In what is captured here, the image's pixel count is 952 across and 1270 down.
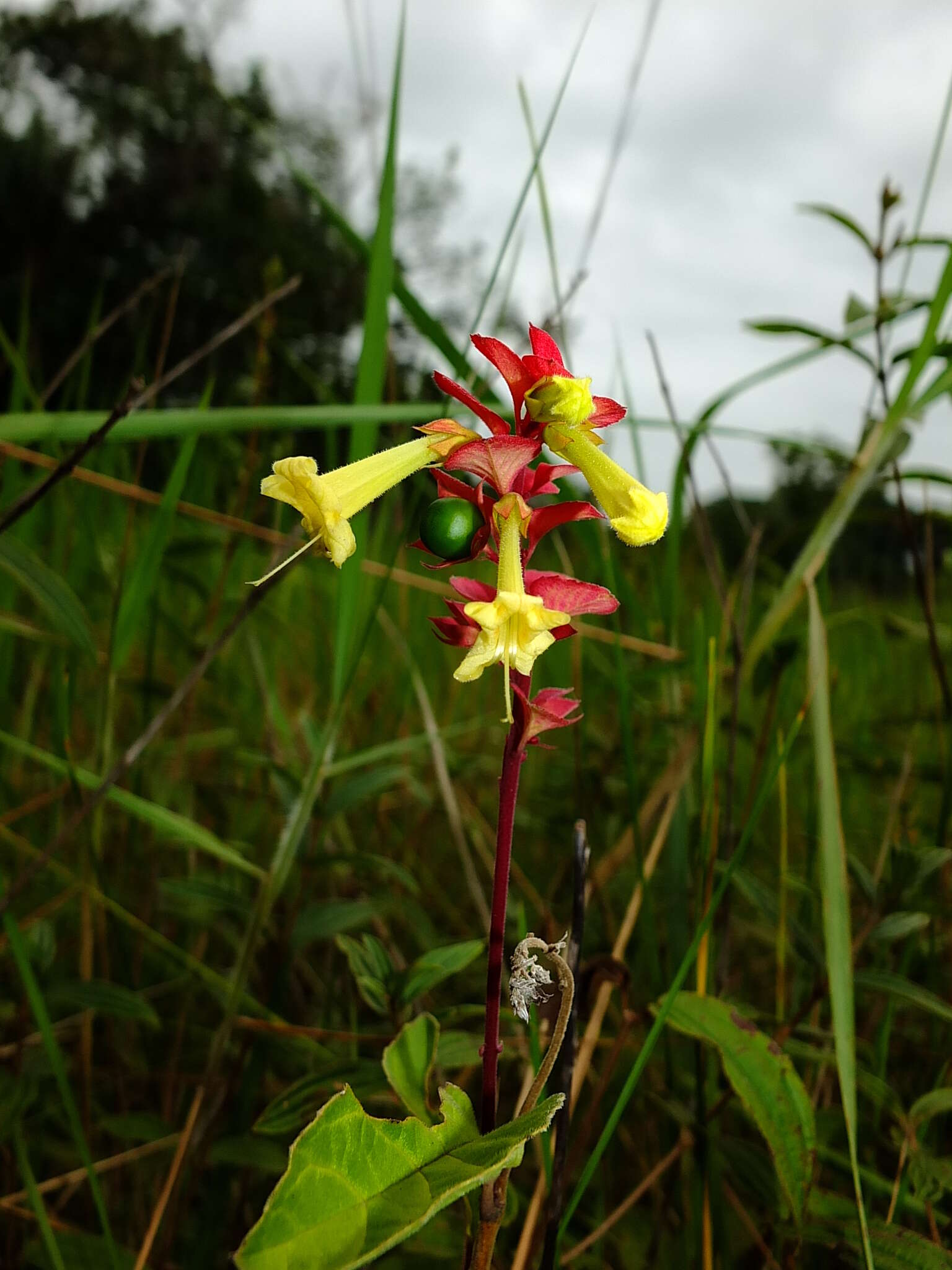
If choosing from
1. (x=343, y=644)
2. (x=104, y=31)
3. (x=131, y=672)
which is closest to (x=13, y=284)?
(x=104, y=31)

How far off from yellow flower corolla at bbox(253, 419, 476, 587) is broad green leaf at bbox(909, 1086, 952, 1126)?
0.69 meters

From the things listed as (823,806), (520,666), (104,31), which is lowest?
(823,806)

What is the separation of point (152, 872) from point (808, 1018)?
0.94 meters

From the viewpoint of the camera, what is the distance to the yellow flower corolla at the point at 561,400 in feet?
1.75

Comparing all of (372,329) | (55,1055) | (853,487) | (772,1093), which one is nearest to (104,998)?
(55,1055)

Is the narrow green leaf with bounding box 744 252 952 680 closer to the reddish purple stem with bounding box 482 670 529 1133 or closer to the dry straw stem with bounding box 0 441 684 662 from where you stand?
the dry straw stem with bounding box 0 441 684 662

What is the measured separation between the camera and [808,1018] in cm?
123

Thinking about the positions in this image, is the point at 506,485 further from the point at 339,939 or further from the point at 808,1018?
the point at 808,1018

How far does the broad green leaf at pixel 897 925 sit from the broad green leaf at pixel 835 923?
13cm

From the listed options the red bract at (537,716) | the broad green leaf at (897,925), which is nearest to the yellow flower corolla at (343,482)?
the red bract at (537,716)

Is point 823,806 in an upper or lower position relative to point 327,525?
lower

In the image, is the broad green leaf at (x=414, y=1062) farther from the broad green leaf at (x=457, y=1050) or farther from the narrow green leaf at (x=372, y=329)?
the narrow green leaf at (x=372, y=329)

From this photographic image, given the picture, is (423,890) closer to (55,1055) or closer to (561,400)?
(55,1055)

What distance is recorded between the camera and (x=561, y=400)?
0.53 m
